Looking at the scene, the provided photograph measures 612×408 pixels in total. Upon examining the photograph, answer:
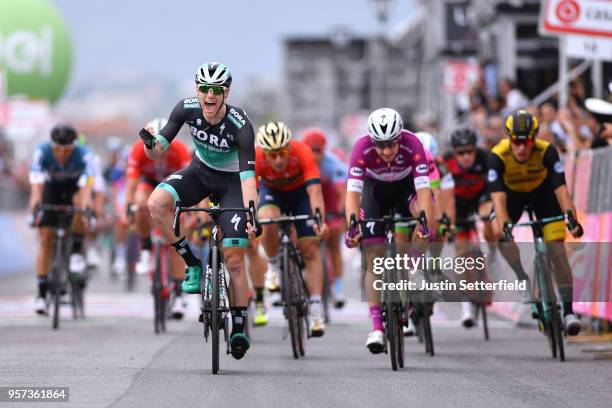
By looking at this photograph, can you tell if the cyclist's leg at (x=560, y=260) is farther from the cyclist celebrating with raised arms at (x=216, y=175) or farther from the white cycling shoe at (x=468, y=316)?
the cyclist celebrating with raised arms at (x=216, y=175)

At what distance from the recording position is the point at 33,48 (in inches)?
1603

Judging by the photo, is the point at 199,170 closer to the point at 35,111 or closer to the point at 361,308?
the point at 361,308

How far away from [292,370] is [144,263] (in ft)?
16.3

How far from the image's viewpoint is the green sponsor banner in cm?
3981

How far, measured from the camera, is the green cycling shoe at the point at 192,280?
11523 mm

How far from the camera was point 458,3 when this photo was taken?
4122cm

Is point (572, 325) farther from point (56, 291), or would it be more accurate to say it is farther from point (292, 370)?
point (56, 291)

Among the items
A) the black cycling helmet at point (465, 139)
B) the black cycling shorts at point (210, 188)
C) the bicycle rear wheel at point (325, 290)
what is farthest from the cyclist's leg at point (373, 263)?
the bicycle rear wheel at point (325, 290)

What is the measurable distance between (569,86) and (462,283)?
906 cm

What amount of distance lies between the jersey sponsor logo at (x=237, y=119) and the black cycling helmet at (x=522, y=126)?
254 cm

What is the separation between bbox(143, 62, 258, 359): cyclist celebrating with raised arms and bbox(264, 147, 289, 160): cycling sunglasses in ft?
6.96

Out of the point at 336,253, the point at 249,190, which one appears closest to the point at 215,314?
the point at 249,190

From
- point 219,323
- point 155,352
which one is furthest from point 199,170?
point 155,352

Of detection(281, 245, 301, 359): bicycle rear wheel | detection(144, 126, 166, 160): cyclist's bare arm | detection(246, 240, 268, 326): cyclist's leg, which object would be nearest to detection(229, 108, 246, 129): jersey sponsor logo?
detection(144, 126, 166, 160): cyclist's bare arm
